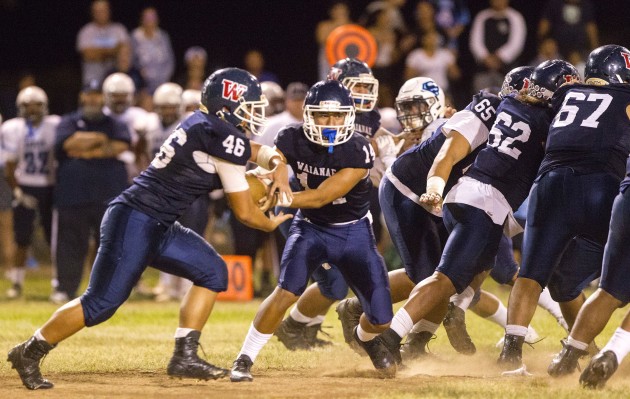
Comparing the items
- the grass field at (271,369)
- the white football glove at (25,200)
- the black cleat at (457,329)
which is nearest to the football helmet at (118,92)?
the white football glove at (25,200)

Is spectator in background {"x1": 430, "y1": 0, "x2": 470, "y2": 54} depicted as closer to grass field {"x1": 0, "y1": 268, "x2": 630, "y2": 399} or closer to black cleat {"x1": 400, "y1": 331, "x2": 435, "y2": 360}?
grass field {"x1": 0, "y1": 268, "x2": 630, "y2": 399}

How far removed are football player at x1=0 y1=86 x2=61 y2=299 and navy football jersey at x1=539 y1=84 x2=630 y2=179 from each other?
6796 mm

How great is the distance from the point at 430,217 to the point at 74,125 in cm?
511

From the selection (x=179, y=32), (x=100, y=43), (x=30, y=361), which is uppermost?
(x=100, y=43)

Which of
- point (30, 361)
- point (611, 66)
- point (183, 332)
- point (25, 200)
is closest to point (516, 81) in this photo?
point (611, 66)

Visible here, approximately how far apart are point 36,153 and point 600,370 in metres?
7.53

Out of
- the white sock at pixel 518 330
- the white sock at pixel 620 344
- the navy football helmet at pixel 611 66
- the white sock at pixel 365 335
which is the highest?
the navy football helmet at pixel 611 66

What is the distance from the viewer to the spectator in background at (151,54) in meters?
14.7

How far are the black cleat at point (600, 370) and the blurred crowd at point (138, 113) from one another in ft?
16.6

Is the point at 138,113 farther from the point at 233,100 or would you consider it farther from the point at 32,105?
the point at 233,100

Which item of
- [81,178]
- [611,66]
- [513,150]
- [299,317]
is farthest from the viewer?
[81,178]

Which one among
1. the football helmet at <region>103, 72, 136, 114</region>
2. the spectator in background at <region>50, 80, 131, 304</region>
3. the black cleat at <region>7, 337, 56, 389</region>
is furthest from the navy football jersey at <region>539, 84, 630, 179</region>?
the football helmet at <region>103, 72, 136, 114</region>

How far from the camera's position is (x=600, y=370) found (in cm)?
603

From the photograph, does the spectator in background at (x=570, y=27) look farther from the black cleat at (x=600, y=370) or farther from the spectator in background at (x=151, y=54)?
the black cleat at (x=600, y=370)
